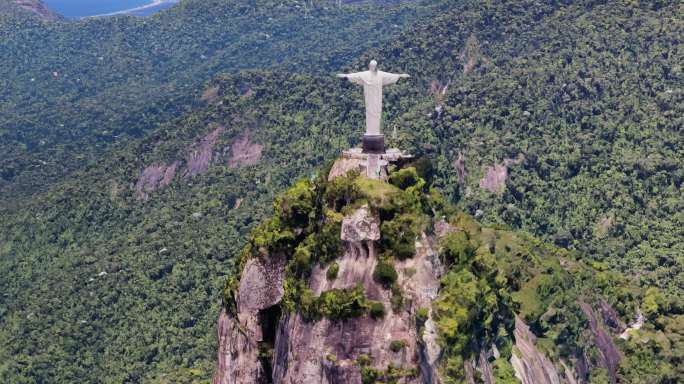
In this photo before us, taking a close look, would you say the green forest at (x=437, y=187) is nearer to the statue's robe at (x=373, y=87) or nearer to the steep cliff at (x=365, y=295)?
the steep cliff at (x=365, y=295)

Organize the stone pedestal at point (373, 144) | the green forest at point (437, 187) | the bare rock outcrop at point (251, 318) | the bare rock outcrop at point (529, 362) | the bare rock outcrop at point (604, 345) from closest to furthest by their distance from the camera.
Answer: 1. the bare rock outcrop at point (251, 318)
2. the stone pedestal at point (373, 144)
3. the bare rock outcrop at point (529, 362)
4. the bare rock outcrop at point (604, 345)
5. the green forest at point (437, 187)

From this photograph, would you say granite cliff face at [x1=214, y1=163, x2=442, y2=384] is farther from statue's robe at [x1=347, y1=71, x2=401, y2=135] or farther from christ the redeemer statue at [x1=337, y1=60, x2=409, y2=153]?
statue's robe at [x1=347, y1=71, x2=401, y2=135]

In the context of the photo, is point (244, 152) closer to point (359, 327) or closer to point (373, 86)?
point (373, 86)

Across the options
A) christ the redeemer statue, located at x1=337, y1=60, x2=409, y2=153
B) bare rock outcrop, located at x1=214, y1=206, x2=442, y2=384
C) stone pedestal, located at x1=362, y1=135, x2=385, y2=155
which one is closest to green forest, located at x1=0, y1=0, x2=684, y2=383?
stone pedestal, located at x1=362, y1=135, x2=385, y2=155

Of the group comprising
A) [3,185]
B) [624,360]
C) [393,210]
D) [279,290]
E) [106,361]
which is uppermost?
[393,210]

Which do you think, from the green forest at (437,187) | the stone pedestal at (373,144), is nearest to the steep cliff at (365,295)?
the stone pedestal at (373,144)

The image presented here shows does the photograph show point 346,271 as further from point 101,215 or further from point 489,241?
point 101,215

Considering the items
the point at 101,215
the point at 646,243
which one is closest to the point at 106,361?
the point at 101,215
